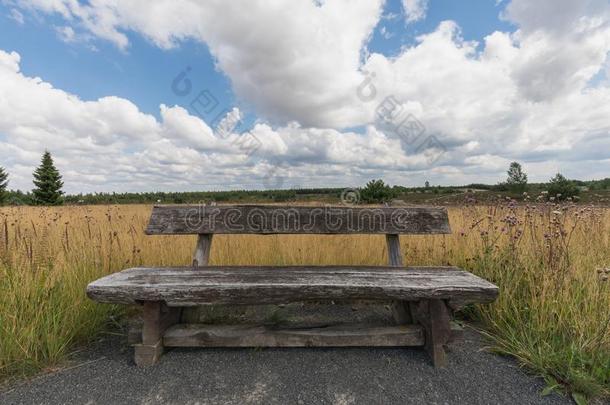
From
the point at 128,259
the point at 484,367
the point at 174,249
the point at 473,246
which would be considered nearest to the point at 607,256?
the point at 473,246

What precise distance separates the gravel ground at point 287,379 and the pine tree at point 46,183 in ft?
146

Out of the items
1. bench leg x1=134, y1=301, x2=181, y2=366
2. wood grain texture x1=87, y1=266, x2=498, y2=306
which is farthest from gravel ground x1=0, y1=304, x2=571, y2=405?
wood grain texture x1=87, y1=266, x2=498, y2=306

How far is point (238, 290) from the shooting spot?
182 centimetres

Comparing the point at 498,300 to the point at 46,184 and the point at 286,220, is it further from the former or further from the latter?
the point at 46,184

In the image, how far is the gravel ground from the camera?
1.66 meters

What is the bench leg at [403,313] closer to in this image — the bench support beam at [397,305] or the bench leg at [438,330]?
the bench support beam at [397,305]

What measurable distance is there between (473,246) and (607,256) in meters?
1.33

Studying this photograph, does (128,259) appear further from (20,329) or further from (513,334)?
(513,334)

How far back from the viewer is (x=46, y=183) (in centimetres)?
3662

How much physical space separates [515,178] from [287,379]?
42856 mm

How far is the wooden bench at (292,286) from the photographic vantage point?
1.82 metres

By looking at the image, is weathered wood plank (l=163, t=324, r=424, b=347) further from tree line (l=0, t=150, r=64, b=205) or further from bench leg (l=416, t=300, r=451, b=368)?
tree line (l=0, t=150, r=64, b=205)

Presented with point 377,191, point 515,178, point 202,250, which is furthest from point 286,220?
point 515,178

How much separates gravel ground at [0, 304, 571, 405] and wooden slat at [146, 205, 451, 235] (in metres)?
0.96
